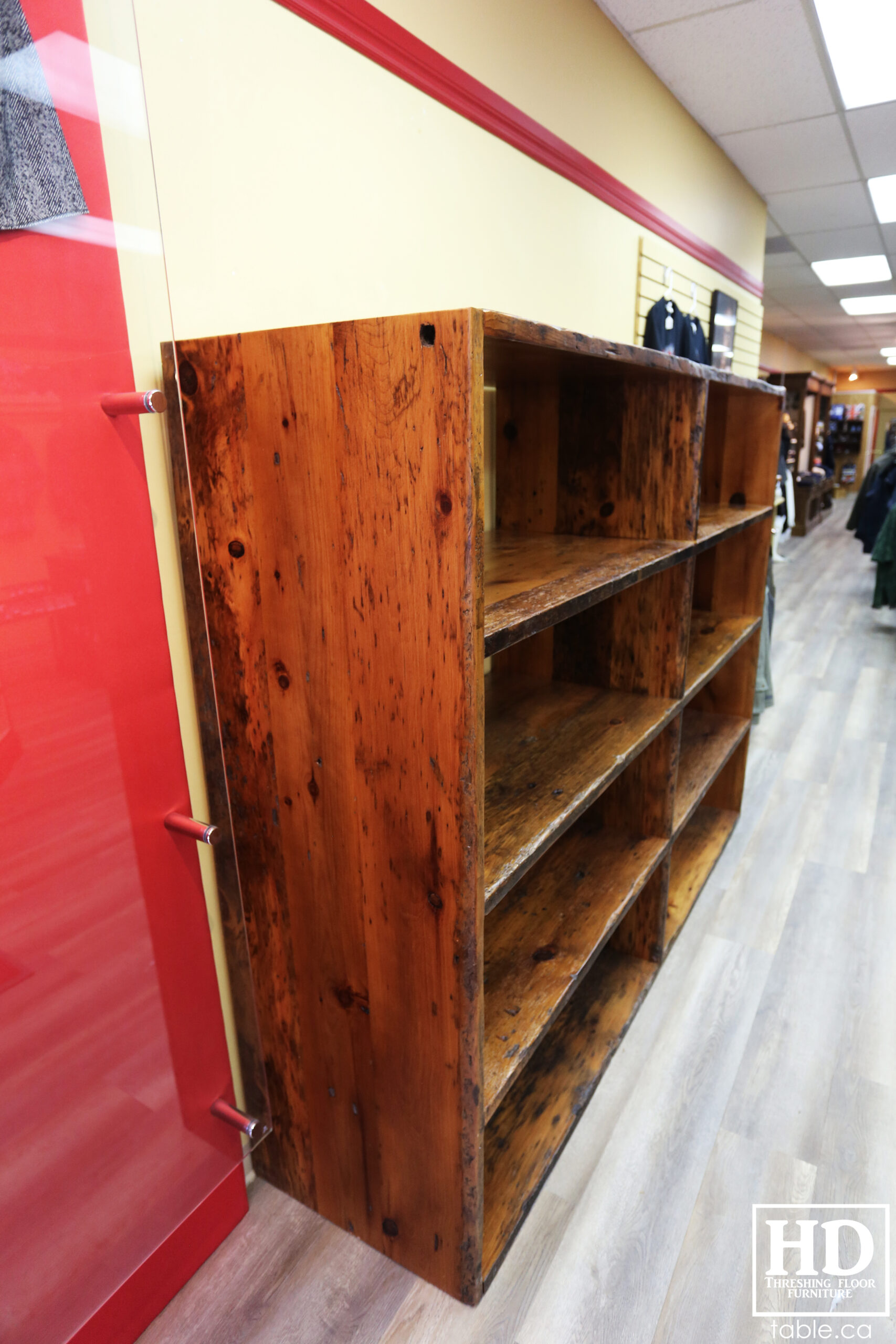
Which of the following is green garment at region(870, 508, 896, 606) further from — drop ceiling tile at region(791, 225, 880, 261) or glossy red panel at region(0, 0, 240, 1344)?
glossy red panel at region(0, 0, 240, 1344)

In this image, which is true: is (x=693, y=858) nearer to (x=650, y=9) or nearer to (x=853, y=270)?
(x=650, y=9)

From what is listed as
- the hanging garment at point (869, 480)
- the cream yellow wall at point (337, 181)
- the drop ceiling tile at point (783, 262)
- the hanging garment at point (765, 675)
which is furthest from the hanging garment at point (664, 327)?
the hanging garment at point (869, 480)

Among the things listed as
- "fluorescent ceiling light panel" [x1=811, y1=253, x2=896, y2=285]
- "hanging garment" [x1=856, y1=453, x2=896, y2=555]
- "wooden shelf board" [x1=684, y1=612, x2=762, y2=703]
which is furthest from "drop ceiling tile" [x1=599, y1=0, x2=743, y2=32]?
"hanging garment" [x1=856, y1=453, x2=896, y2=555]

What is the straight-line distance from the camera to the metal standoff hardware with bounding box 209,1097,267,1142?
137cm

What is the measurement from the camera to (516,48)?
6.15ft

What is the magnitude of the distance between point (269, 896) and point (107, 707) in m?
0.46

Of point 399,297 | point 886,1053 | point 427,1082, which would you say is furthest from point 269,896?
point 886,1053

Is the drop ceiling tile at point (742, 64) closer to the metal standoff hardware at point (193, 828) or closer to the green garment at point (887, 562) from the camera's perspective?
the metal standoff hardware at point (193, 828)

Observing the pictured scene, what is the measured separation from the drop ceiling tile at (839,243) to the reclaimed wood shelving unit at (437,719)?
4259mm

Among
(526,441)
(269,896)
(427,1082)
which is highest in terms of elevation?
(526,441)

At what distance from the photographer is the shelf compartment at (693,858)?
229 centimetres

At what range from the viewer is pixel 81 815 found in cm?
107

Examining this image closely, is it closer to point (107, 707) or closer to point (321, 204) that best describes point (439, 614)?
point (107, 707)

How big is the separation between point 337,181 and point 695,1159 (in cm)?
207
